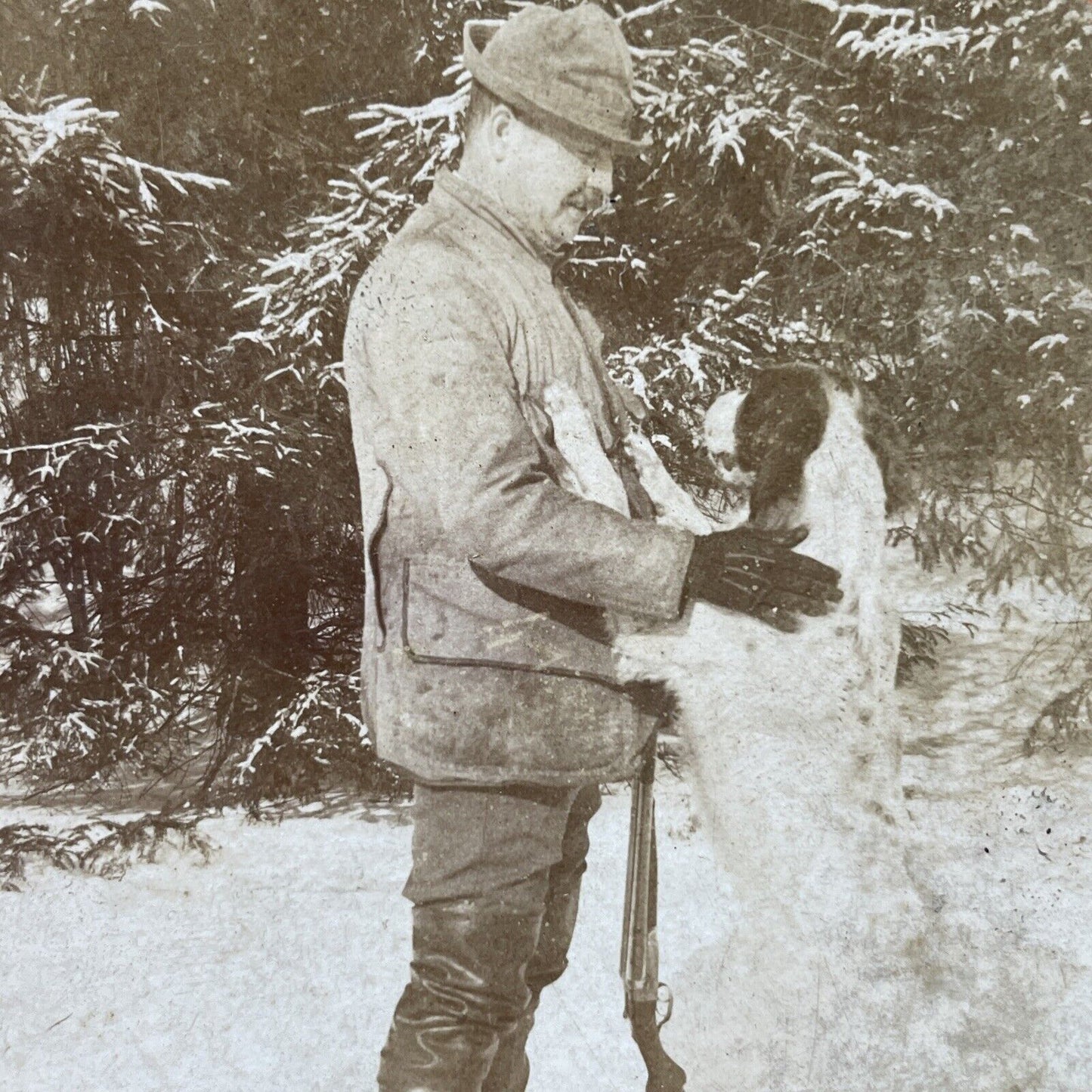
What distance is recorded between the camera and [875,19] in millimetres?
1870

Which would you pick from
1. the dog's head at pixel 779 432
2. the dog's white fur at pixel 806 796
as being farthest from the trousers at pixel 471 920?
the dog's head at pixel 779 432

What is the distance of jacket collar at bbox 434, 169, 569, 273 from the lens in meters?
1.59

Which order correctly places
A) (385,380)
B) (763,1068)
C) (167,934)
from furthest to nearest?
(167,934), (763,1068), (385,380)

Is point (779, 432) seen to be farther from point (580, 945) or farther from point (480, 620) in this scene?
point (580, 945)

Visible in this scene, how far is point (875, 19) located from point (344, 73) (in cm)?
94

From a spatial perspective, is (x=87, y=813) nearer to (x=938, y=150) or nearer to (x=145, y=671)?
(x=145, y=671)

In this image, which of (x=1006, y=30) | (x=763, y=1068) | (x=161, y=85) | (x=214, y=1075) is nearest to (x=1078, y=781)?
(x=763, y=1068)

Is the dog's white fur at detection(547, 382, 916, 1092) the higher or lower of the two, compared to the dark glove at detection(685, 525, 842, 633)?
lower

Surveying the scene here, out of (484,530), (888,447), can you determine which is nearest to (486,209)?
(484,530)

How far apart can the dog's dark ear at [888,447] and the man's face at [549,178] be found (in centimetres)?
62

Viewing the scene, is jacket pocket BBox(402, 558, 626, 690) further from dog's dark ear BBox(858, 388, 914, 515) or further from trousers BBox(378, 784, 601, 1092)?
dog's dark ear BBox(858, 388, 914, 515)

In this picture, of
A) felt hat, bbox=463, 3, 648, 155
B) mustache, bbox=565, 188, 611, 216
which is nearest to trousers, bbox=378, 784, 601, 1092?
mustache, bbox=565, 188, 611, 216

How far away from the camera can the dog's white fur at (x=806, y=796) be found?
1.80 meters

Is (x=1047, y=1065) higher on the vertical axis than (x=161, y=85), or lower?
lower
